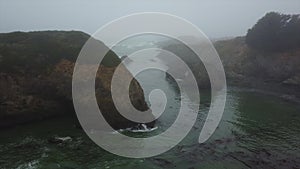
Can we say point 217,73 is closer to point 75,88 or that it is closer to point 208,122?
point 208,122

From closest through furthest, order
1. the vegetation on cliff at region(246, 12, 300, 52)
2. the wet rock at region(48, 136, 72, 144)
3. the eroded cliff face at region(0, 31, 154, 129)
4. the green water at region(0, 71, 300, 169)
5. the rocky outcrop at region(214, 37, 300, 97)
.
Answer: the green water at region(0, 71, 300, 169) < the wet rock at region(48, 136, 72, 144) < the eroded cliff face at region(0, 31, 154, 129) < the rocky outcrop at region(214, 37, 300, 97) < the vegetation on cliff at region(246, 12, 300, 52)

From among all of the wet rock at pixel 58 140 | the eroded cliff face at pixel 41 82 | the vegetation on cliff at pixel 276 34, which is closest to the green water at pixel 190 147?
the wet rock at pixel 58 140

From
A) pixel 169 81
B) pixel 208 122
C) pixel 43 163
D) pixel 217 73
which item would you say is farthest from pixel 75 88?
pixel 217 73

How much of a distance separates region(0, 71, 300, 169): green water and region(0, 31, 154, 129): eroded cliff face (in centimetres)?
201

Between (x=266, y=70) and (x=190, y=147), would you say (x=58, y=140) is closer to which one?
(x=190, y=147)

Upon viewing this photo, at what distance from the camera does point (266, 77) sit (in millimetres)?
63469

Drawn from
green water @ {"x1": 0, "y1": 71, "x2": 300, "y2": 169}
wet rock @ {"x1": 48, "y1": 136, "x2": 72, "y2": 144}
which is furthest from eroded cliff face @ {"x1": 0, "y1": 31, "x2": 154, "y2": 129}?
wet rock @ {"x1": 48, "y1": 136, "x2": 72, "y2": 144}

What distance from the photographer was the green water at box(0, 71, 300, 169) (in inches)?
973

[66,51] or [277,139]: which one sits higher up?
[66,51]

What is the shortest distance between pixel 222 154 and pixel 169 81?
39.6 metres

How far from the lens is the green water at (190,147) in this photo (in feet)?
81.0

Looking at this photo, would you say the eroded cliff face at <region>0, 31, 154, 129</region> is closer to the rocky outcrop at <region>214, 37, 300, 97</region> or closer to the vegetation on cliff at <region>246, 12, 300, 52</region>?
the rocky outcrop at <region>214, 37, 300, 97</region>

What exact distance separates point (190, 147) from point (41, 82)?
20.1 meters

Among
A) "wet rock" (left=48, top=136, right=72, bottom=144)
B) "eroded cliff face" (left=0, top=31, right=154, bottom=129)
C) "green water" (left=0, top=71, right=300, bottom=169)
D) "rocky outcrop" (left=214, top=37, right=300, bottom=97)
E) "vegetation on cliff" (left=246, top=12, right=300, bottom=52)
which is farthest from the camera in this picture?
"vegetation on cliff" (left=246, top=12, right=300, bottom=52)
